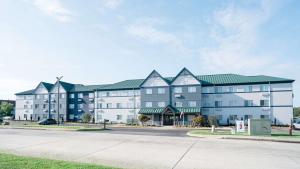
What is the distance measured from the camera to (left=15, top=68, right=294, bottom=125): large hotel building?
50.0 metres

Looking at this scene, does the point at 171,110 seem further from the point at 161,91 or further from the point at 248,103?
the point at 248,103

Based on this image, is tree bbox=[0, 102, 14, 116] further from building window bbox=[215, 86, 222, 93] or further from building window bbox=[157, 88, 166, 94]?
building window bbox=[215, 86, 222, 93]

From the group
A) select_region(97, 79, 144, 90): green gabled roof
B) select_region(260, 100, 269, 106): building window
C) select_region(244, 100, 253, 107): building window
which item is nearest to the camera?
select_region(260, 100, 269, 106): building window

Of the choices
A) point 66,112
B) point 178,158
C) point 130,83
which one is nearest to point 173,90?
point 130,83

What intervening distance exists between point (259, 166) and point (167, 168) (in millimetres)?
3931

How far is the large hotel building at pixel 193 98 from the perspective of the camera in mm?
50000

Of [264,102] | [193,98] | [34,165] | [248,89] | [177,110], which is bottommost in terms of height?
[177,110]

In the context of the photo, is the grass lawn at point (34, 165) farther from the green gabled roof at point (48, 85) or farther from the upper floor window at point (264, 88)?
the green gabled roof at point (48, 85)

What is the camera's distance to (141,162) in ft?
38.1

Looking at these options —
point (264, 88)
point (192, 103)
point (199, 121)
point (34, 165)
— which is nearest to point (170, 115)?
point (192, 103)

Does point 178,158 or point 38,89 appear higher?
point 38,89

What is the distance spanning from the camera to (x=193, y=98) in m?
53.7

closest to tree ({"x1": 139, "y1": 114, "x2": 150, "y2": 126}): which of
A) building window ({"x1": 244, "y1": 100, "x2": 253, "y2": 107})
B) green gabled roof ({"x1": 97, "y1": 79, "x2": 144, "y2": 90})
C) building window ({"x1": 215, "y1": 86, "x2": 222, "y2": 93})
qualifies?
green gabled roof ({"x1": 97, "y1": 79, "x2": 144, "y2": 90})

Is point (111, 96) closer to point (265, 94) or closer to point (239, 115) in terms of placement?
point (239, 115)
